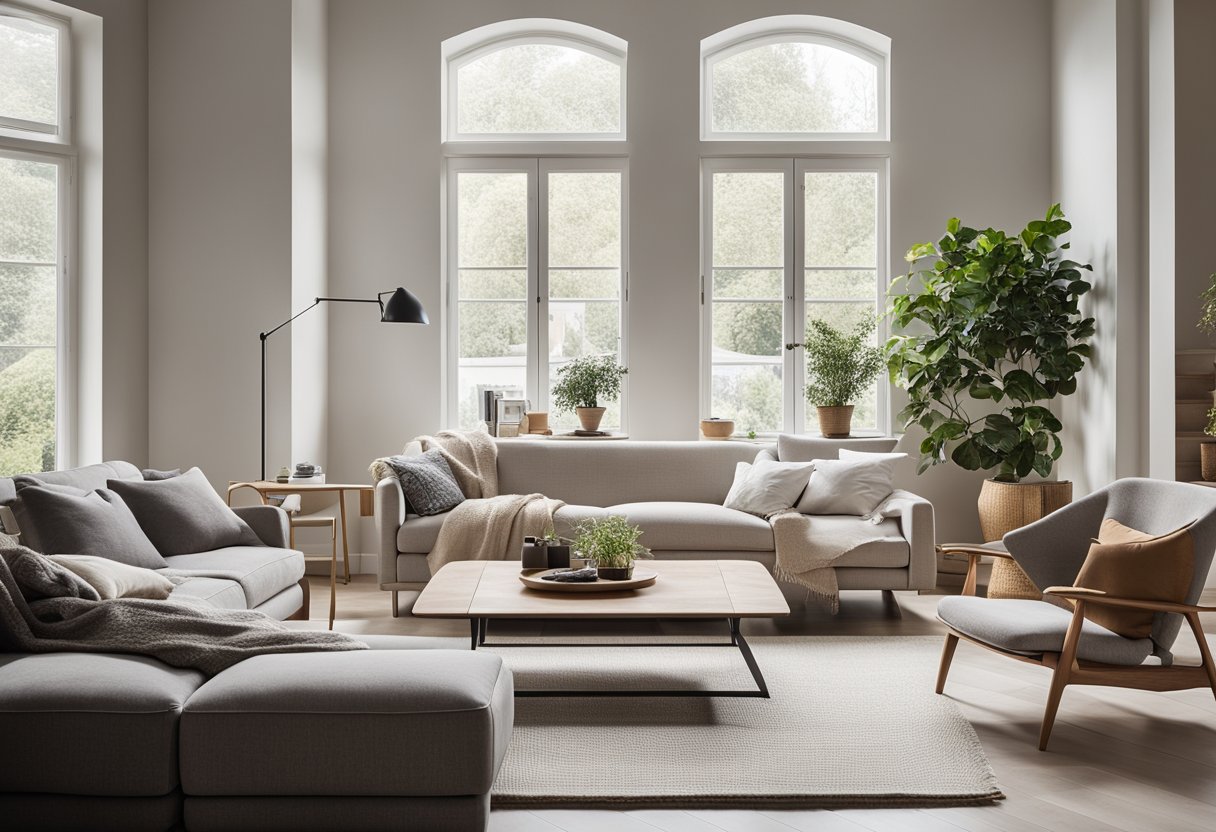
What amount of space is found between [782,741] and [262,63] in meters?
4.66

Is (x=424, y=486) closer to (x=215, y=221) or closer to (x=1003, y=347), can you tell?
(x=215, y=221)

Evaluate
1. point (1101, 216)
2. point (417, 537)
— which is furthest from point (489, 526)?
point (1101, 216)

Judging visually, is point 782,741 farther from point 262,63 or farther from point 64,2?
point 64,2

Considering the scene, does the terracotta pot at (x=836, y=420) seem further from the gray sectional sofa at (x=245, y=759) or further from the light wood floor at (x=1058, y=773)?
the gray sectional sofa at (x=245, y=759)

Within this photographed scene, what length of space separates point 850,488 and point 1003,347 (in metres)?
1.22

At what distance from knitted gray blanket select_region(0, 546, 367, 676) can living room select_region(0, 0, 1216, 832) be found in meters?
0.01

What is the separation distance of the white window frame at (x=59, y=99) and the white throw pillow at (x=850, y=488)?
444 cm

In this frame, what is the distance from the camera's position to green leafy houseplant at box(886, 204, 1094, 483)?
5441mm

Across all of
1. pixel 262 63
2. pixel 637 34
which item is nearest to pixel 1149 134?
pixel 637 34

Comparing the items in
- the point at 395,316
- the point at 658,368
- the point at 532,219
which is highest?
the point at 532,219

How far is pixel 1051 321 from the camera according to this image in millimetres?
5484

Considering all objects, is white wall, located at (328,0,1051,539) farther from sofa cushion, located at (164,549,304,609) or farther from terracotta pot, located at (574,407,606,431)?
sofa cushion, located at (164,549,304,609)

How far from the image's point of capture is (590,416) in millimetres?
6012

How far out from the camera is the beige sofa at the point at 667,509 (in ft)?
15.6
